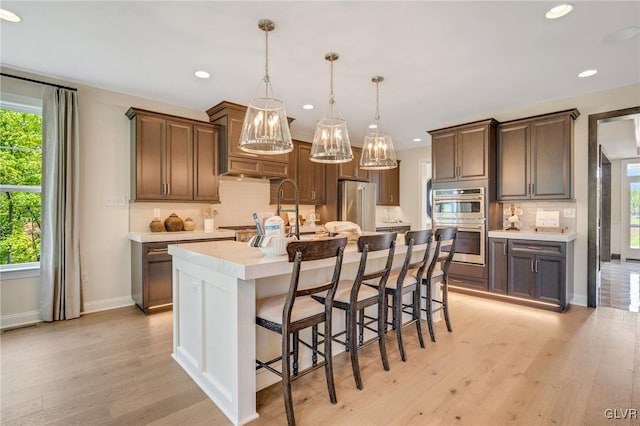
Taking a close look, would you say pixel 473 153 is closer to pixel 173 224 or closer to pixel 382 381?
pixel 382 381

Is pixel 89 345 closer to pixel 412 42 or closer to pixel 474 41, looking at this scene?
pixel 412 42

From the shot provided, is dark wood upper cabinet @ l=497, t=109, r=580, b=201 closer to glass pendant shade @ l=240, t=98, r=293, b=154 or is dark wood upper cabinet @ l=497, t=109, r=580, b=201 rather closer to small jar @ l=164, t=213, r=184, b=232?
glass pendant shade @ l=240, t=98, r=293, b=154

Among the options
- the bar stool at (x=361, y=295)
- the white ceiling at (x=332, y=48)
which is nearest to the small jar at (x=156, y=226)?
the white ceiling at (x=332, y=48)

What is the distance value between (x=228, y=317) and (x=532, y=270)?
383 centimetres

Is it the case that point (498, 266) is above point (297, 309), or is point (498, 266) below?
below

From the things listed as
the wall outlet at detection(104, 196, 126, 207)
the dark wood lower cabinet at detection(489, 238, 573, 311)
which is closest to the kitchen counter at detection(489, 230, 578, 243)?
the dark wood lower cabinet at detection(489, 238, 573, 311)

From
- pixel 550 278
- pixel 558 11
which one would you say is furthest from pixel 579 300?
pixel 558 11

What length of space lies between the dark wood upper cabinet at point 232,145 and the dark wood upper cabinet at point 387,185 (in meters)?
2.96

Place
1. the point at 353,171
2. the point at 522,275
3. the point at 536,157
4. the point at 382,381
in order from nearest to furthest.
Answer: the point at 382,381 → the point at 522,275 → the point at 536,157 → the point at 353,171

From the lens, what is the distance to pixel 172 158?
159 inches

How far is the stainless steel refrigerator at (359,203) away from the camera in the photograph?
607 centimetres

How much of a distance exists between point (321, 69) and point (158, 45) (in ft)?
4.95

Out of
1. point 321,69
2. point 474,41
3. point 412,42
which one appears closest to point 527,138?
point 474,41

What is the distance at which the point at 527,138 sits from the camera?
4230mm
